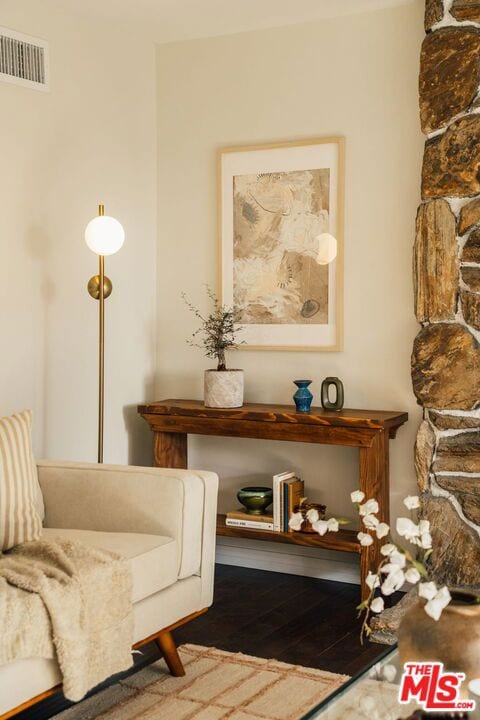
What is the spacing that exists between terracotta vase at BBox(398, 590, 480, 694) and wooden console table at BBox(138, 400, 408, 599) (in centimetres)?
178

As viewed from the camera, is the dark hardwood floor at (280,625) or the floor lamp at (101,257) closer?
the dark hardwood floor at (280,625)

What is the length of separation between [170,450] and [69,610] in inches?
73.0

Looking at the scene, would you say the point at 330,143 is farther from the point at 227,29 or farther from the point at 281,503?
the point at 281,503

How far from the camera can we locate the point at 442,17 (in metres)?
3.60

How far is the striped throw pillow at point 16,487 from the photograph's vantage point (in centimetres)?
270

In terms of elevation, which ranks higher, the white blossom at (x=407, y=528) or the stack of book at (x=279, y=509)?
the white blossom at (x=407, y=528)

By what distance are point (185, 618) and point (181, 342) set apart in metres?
1.79

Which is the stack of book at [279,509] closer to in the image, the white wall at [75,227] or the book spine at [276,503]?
the book spine at [276,503]

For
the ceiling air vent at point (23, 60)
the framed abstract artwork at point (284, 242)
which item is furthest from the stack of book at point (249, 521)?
the ceiling air vent at point (23, 60)

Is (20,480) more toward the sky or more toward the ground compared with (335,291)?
more toward the ground

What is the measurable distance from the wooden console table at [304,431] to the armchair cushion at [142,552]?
1.05m

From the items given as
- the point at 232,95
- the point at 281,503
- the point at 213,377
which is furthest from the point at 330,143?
the point at 281,503

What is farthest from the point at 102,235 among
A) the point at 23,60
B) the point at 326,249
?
the point at 326,249

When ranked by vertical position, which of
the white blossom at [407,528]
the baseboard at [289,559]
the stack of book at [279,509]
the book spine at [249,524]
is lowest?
the baseboard at [289,559]
